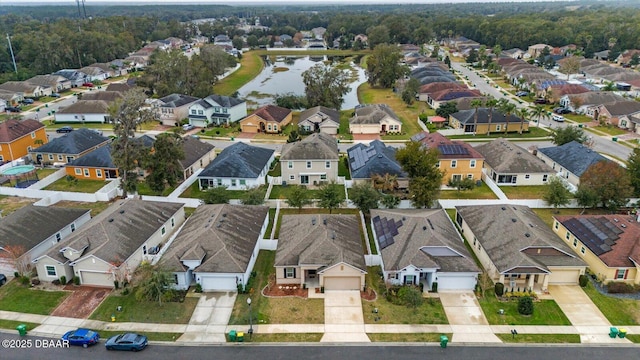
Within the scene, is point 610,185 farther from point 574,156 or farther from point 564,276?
point 564,276

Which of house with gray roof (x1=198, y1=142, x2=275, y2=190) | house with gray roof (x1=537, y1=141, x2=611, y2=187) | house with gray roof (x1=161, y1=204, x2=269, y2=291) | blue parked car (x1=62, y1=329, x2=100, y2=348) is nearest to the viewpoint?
blue parked car (x1=62, y1=329, x2=100, y2=348)

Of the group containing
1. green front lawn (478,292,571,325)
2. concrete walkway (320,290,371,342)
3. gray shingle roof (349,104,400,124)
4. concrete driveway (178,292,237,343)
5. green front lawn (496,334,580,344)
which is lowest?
green front lawn (478,292,571,325)

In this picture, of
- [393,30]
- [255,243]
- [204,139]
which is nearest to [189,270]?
[255,243]

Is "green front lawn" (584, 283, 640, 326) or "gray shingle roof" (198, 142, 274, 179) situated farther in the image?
"gray shingle roof" (198, 142, 274, 179)

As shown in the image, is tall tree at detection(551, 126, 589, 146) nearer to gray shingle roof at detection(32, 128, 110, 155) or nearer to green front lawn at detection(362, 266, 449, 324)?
green front lawn at detection(362, 266, 449, 324)

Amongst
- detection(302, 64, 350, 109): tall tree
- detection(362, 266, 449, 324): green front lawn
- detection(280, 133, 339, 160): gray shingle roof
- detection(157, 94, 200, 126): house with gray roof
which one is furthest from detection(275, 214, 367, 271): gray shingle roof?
detection(302, 64, 350, 109): tall tree

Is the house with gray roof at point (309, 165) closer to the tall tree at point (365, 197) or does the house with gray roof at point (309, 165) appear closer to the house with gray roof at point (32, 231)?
the tall tree at point (365, 197)

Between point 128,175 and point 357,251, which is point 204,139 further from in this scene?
point 357,251
